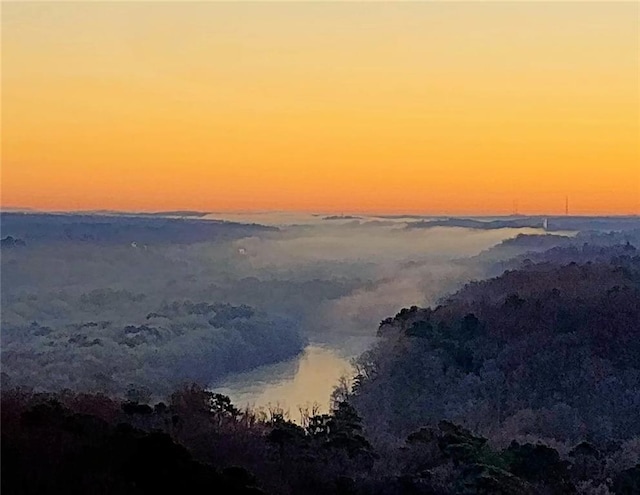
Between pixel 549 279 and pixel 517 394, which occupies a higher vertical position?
pixel 549 279

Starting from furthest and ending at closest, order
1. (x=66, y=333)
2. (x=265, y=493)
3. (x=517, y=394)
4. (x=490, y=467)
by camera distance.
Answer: (x=517, y=394) → (x=66, y=333) → (x=490, y=467) → (x=265, y=493)

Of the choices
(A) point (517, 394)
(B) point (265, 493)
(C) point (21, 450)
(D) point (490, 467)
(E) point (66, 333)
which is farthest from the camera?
(A) point (517, 394)

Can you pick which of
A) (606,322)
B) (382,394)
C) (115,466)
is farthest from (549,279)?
(115,466)

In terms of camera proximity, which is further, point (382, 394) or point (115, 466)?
point (382, 394)

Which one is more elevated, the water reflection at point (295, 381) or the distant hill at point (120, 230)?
the distant hill at point (120, 230)

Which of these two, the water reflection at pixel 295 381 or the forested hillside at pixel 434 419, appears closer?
the forested hillside at pixel 434 419

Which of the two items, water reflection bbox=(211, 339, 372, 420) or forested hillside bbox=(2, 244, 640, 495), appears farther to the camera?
water reflection bbox=(211, 339, 372, 420)

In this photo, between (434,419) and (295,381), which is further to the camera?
(295,381)

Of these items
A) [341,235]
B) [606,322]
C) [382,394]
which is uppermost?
[341,235]

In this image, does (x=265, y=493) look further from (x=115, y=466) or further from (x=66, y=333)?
(x=66, y=333)

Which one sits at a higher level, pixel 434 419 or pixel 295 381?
pixel 295 381

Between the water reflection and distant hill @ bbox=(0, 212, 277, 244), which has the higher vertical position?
distant hill @ bbox=(0, 212, 277, 244)
